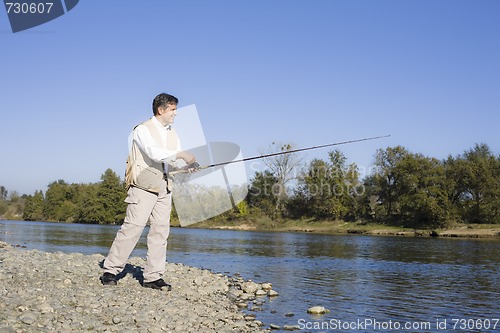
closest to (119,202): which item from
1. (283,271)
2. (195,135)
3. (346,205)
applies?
(346,205)

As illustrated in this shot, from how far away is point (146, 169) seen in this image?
6.41 meters

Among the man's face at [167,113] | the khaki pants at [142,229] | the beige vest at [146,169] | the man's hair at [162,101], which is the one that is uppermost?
the man's hair at [162,101]

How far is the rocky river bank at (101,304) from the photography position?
496 centimetres

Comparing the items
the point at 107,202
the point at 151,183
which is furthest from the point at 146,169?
the point at 107,202

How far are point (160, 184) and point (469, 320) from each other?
521 centimetres

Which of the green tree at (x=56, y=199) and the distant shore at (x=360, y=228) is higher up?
the green tree at (x=56, y=199)

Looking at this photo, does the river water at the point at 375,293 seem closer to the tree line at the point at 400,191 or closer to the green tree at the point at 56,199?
the tree line at the point at 400,191

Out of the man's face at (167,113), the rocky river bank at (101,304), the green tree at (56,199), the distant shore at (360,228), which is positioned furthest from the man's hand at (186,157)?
the green tree at (56,199)

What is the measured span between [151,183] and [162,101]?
3.71 feet

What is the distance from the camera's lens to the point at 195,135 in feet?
27.0

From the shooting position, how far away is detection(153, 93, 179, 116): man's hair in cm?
658

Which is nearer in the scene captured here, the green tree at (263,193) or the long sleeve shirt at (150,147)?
the long sleeve shirt at (150,147)

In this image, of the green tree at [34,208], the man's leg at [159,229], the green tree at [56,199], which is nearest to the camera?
the man's leg at [159,229]

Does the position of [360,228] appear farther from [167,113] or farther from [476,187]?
[167,113]
